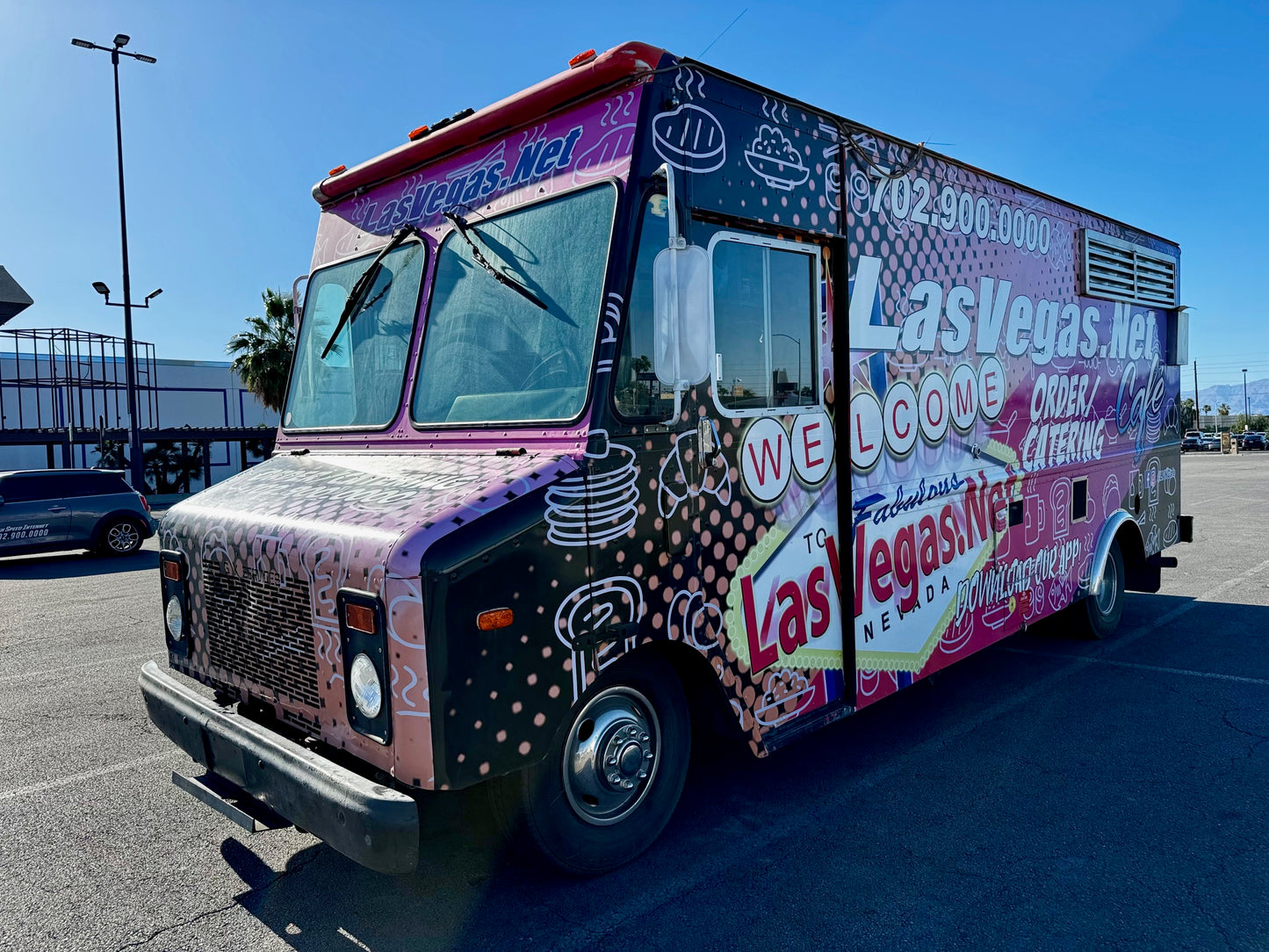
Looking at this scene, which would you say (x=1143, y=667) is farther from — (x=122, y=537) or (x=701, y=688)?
(x=122, y=537)

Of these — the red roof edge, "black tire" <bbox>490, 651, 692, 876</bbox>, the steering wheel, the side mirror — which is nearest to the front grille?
"black tire" <bbox>490, 651, 692, 876</bbox>

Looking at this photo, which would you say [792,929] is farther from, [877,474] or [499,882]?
[877,474]

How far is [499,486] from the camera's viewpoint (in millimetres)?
3006

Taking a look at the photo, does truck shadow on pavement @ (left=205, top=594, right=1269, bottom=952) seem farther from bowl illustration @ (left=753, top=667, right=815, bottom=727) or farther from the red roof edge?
the red roof edge

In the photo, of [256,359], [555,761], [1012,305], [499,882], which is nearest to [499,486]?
[555,761]

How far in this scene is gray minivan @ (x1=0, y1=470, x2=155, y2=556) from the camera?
1398 centimetres

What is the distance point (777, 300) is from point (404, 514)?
1.97 meters

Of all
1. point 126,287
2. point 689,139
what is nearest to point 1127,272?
point 689,139

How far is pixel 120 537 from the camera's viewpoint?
15023 mm

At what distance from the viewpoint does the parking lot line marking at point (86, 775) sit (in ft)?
15.1

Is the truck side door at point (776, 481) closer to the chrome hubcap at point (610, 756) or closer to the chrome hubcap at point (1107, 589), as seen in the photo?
the chrome hubcap at point (610, 756)

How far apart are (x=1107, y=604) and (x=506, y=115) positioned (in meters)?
6.10

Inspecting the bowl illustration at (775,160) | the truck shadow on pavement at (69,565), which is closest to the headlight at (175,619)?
the bowl illustration at (775,160)

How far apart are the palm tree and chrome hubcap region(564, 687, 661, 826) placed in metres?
25.8
